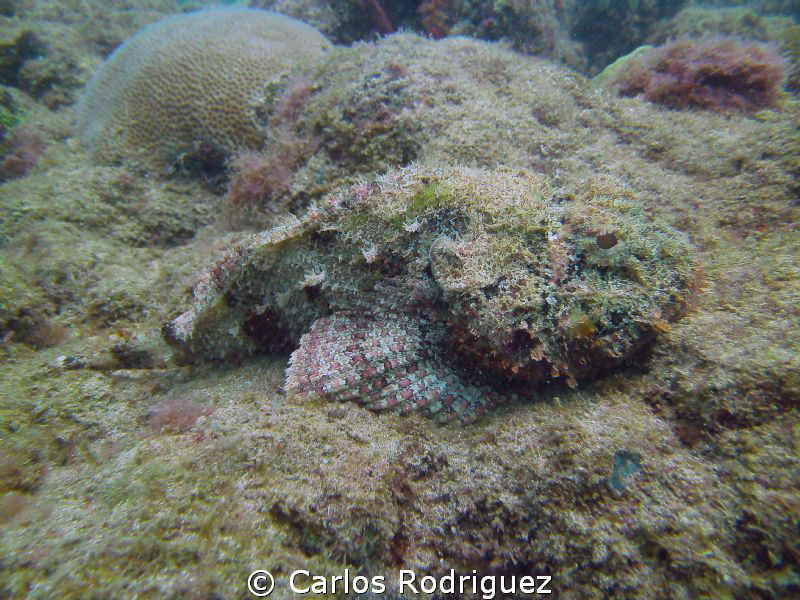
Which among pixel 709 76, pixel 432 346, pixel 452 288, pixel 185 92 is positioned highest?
pixel 185 92

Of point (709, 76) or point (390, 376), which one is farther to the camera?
point (709, 76)

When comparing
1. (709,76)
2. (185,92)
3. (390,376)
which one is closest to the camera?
(390,376)

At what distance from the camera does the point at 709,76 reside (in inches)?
180

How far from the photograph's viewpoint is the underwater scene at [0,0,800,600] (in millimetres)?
1793

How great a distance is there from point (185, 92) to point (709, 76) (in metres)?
7.59

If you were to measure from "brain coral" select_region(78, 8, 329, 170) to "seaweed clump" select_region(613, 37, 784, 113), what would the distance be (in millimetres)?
5173

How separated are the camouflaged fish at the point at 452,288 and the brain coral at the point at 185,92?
11.9 ft

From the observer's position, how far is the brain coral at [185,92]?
6078mm

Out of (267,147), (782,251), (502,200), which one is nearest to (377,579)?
(502,200)

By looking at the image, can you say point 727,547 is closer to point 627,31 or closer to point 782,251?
point 782,251

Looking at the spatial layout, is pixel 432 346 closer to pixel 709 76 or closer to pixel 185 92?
pixel 709 76

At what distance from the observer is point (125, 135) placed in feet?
20.3

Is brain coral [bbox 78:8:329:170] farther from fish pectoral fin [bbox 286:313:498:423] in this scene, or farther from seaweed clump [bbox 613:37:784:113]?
seaweed clump [bbox 613:37:784:113]

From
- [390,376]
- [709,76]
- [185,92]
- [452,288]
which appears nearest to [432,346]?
[390,376]
